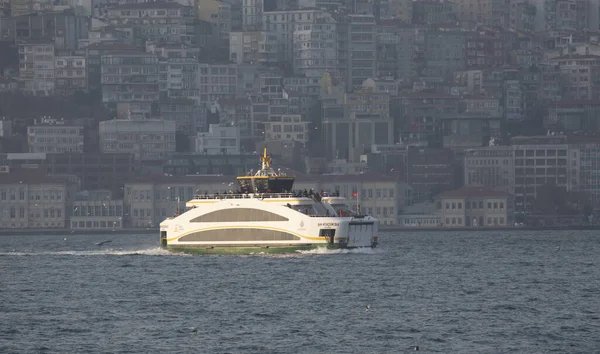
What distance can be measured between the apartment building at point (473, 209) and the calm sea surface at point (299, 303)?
74890 millimetres

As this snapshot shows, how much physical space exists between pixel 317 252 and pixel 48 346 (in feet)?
120

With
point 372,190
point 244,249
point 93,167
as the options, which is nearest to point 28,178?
point 93,167

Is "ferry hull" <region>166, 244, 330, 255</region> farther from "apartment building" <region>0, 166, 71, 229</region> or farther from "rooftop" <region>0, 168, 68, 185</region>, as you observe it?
"rooftop" <region>0, 168, 68, 185</region>

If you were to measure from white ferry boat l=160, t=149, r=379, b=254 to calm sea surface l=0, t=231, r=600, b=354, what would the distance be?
0.90 m

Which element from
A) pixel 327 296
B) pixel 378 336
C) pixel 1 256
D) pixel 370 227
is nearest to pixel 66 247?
pixel 1 256

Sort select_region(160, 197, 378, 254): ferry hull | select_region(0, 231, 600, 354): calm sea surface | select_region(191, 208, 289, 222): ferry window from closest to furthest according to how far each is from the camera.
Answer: select_region(0, 231, 600, 354): calm sea surface, select_region(160, 197, 378, 254): ferry hull, select_region(191, 208, 289, 222): ferry window

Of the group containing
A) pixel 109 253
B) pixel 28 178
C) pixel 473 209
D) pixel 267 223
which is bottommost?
pixel 473 209

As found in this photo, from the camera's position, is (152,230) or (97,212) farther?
(97,212)

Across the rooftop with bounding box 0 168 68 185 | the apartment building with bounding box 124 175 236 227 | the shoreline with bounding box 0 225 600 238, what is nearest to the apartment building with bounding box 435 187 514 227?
the shoreline with bounding box 0 225 600 238

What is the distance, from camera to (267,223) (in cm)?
9712

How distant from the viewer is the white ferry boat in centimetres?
9656

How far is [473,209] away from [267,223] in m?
88.2

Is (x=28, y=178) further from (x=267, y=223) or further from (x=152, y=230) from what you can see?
(x=267, y=223)

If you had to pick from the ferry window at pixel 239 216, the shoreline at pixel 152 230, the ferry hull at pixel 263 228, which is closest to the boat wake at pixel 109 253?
the ferry hull at pixel 263 228
